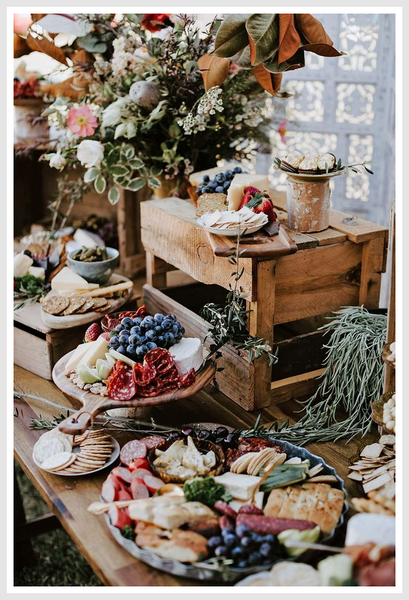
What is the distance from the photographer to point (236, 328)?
66.4 inches

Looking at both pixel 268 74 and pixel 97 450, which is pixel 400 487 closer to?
pixel 97 450

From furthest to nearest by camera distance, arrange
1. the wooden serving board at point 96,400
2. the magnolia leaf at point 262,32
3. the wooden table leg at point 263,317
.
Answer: the wooden table leg at point 263,317 < the magnolia leaf at point 262,32 < the wooden serving board at point 96,400

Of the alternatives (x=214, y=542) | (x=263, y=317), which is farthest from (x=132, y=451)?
(x=263, y=317)

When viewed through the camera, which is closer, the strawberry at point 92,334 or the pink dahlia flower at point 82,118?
the strawberry at point 92,334

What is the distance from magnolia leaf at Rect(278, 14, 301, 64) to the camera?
4.99 feet

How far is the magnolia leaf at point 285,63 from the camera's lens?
5.27ft

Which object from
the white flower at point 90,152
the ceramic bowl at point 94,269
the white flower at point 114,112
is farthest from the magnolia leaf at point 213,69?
the ceramic bowl at point 94,269

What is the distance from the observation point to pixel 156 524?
1228 millimetres

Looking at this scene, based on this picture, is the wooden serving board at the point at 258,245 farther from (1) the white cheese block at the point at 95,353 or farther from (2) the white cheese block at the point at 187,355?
(1) the white cheese block at the point at 95,353

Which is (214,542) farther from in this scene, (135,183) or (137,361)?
(135,183)

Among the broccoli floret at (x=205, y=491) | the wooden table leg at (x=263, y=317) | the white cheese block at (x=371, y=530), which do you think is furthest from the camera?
the wooden table leg at (x=263, y=317)

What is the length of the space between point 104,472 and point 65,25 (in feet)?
4.76

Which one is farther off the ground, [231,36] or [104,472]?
[231,36]

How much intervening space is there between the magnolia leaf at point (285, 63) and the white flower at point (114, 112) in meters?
0.66
